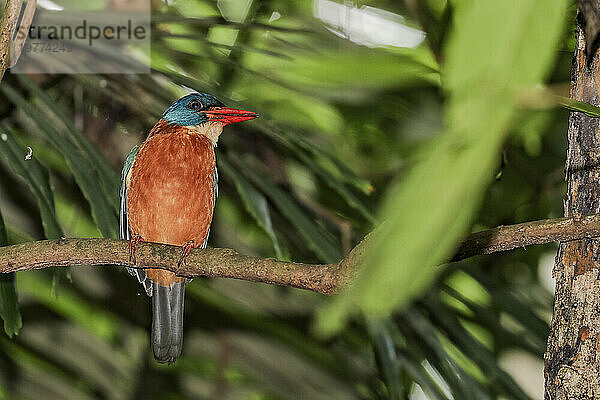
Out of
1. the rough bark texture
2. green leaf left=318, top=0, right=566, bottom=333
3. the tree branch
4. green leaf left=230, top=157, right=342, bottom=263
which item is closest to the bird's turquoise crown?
green leaf left=230, top=157, right=342, bottom=263

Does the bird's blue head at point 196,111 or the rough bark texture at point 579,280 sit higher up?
the rough bark texture at point 579,280

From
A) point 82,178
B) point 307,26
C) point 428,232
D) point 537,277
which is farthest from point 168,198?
point 537,277

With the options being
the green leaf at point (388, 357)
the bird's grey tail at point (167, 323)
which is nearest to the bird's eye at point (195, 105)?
the bird's grey tail at point (167, 323)

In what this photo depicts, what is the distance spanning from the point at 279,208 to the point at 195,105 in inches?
6.5

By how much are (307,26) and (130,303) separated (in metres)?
0.65

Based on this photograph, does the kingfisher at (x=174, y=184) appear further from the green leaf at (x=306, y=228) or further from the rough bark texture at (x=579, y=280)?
the rough bark texture at (x=579, y=280)

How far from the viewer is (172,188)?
802mm

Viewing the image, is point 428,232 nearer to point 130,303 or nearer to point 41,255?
point 41,255

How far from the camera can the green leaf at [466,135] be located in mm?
106

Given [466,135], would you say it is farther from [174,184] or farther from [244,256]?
[174,184]

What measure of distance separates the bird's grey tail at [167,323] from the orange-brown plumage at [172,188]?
10 cm

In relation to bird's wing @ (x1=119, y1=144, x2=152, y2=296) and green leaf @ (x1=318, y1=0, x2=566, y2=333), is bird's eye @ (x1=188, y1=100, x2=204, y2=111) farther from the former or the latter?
green leaf @ (x1=318, y1=0, x2=566, y2=333)

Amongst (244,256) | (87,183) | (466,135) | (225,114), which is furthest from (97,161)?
(466,135)

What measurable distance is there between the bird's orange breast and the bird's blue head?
0.03 meters
